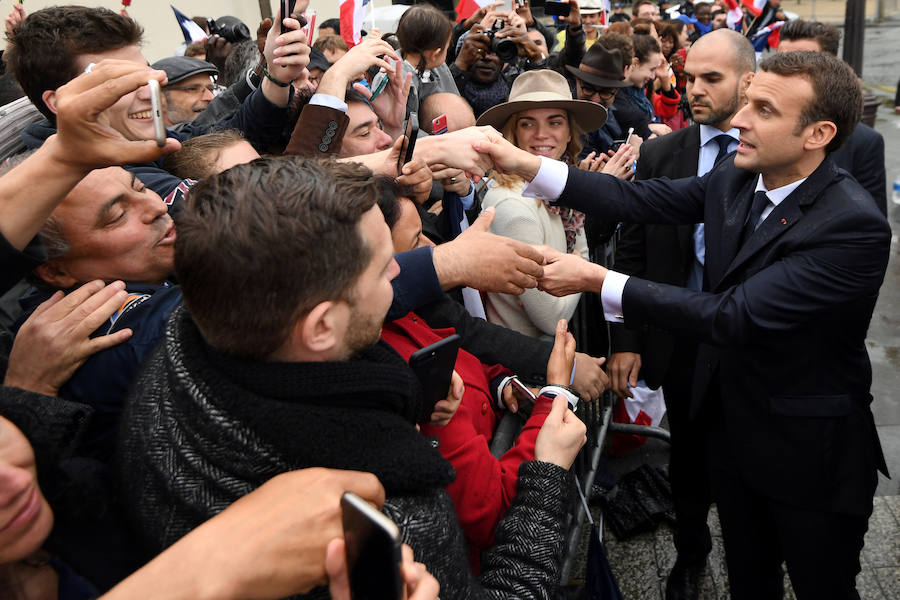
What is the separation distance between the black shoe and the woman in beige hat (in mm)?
1228

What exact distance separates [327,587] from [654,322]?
169 cm

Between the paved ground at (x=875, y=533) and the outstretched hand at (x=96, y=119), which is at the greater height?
the outstretched hand at (x=96, y=119)

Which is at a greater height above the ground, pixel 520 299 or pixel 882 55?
pixel 520 299

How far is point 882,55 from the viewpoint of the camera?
1947 cm

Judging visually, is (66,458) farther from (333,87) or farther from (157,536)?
(333,87)

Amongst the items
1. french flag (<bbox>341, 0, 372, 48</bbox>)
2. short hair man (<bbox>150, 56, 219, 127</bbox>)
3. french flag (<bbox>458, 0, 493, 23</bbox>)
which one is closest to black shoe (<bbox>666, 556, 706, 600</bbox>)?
french flag (<bbox>341, 0, 372, 48</bbox>)

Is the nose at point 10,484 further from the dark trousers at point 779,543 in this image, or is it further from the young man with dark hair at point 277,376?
the dark trousers at point 779,543

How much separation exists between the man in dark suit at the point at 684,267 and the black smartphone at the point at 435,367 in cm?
156

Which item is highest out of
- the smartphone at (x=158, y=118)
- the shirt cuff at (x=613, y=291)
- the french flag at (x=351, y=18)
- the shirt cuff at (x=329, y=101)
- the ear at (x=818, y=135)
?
the smartphone at (x=158, y=118)

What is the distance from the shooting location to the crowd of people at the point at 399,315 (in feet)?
3.76

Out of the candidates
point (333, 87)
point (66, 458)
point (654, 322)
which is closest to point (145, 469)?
point (66, 458)

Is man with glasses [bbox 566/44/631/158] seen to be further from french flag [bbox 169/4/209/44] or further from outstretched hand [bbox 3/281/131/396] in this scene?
outstretched hand [bbox 3/281/131/396]

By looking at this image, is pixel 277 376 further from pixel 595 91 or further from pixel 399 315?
pixel 595 91

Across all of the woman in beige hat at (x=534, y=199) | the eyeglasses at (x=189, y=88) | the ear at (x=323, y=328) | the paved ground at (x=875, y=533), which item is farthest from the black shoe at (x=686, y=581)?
the eyeglasses at (x=189, y=88)
